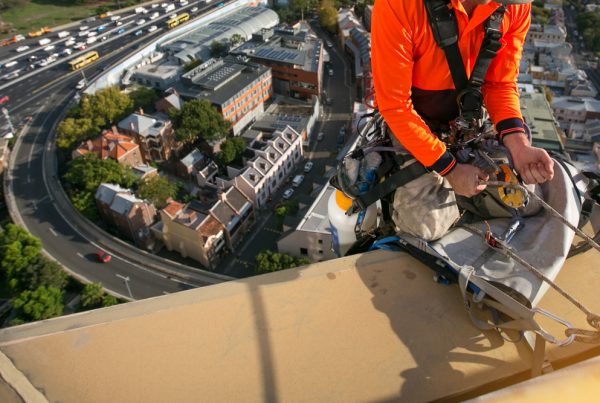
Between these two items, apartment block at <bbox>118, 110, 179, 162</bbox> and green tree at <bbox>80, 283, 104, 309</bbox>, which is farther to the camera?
apartment block at <bbox>118, 110, 179, 162</bbox>

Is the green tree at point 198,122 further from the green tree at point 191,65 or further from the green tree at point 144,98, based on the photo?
the green tree at point 191,65

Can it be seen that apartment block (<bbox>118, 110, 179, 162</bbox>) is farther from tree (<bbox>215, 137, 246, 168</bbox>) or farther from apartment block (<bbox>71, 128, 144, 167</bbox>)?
tree (<bbox>215, 137, 246, 168</bbox>)

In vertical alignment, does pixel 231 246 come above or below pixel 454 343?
below

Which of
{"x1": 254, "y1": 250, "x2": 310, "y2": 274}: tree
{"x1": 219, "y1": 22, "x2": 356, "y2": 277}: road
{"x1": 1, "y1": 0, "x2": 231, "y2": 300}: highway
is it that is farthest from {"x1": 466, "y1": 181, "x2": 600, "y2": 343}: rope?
{"x1": 219, "y1": 22, "x2": 356, "y2": 277}: road

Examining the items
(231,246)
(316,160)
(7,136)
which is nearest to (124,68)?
(7,136)

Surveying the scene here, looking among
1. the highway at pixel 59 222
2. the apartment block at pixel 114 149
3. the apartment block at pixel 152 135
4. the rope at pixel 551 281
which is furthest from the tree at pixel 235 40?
the rope at pixel 551 281

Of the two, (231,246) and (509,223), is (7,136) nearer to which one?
(231,246)
